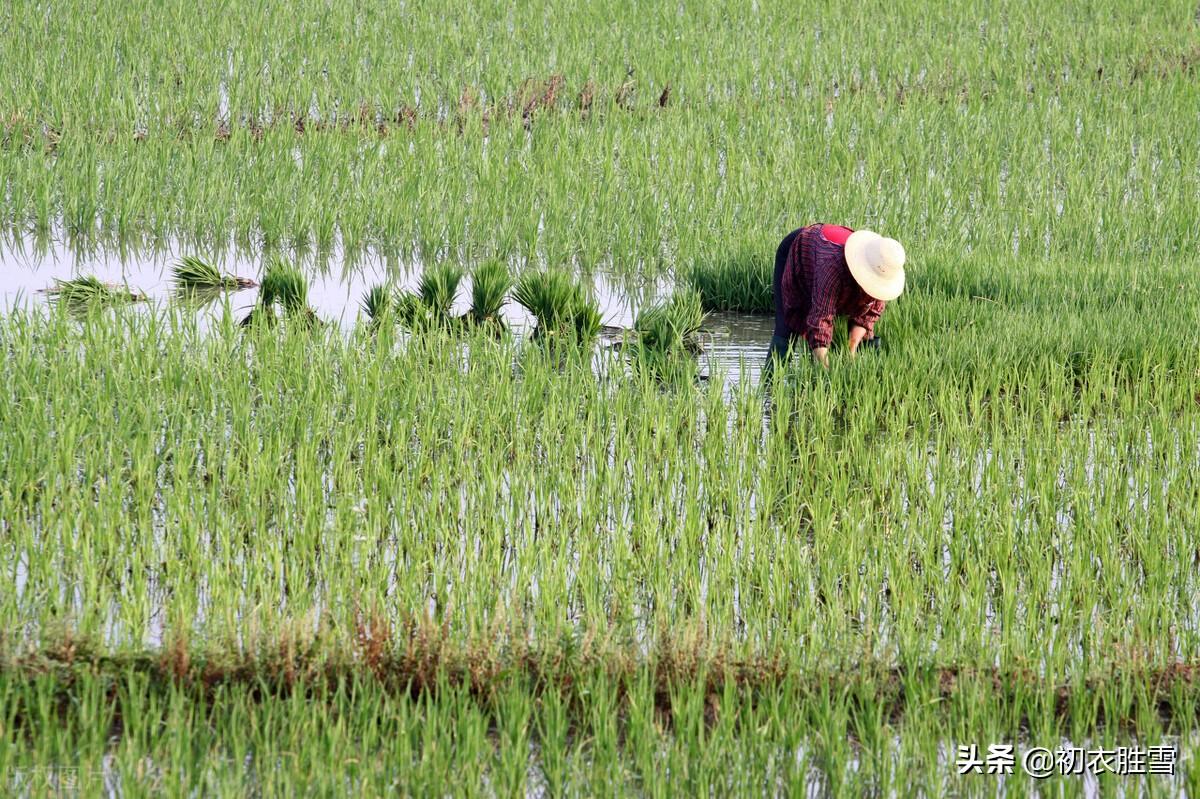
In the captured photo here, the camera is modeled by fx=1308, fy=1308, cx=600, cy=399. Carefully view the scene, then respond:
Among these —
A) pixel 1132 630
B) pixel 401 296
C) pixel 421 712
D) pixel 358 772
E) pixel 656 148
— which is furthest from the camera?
pixel 656 148

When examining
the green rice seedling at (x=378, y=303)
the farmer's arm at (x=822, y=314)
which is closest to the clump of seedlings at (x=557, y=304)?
the green rice seedling at (x=378, y=303)

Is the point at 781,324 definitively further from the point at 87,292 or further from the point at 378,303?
the point at 87,292

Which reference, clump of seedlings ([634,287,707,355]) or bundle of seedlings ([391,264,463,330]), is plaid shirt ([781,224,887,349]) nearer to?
clump of seedlings ([634,287,707,355])

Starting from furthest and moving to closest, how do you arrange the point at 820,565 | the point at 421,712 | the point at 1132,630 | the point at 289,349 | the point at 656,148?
the point at 656,148
the point at 289,349
the point at 820,565
the point at 1132,630
the point at 421,712

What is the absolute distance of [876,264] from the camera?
4.01 metres

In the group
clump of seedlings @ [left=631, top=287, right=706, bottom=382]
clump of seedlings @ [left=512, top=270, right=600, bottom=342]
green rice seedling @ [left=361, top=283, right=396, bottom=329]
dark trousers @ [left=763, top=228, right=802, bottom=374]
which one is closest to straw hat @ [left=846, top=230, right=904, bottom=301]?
dark trousers @ [left=763, top=228, right=802, bottom=374]

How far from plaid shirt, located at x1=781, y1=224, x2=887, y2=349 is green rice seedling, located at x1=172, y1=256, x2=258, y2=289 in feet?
7.58

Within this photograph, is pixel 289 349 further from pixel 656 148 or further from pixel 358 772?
pixel 656 148

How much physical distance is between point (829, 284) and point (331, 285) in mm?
2389

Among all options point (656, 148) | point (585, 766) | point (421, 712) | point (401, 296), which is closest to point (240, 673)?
point (421, 712)

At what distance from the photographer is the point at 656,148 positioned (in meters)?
7.14

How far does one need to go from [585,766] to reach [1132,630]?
51.2 inches

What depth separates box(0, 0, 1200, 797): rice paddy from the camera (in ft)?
8.01

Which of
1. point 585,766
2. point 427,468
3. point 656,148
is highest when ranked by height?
point 656,148
